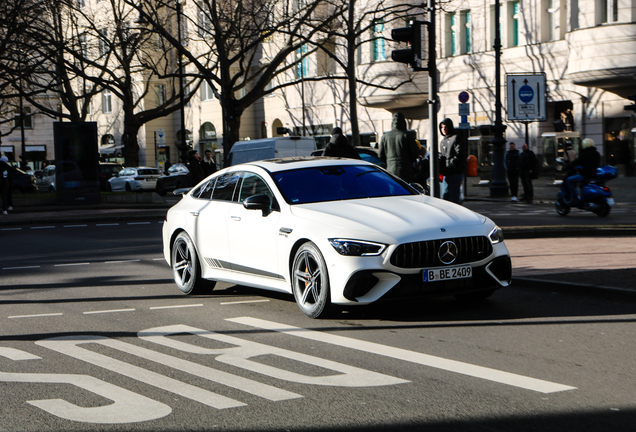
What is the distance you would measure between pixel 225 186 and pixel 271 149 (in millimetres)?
18491

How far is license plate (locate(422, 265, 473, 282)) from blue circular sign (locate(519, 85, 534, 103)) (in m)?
18.4

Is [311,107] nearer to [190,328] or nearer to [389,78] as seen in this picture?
[389,78]

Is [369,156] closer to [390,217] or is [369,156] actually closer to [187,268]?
[187,268]

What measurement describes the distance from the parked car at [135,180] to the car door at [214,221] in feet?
110

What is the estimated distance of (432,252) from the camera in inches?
311

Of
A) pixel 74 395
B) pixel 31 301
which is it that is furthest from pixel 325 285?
pixel 31 301

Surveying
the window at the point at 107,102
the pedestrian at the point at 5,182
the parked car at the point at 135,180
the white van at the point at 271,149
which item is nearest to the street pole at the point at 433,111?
the white van at the point at 271,149

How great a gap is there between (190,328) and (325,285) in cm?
121

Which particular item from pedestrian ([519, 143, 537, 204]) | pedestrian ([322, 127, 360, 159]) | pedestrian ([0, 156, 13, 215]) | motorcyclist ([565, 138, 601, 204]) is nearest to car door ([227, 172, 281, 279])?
pedestrian ([322, 127, 360, 159])

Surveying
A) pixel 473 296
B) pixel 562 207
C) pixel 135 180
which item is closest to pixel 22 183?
pixel 135 180

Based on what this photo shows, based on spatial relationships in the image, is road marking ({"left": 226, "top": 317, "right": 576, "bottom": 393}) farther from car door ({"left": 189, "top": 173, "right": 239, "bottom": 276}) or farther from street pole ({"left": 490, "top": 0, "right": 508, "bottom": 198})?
street pole ({"left": 490, "top": 0, "right": 508, "bottom": 198})

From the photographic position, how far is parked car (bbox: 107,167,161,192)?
43.2 metres

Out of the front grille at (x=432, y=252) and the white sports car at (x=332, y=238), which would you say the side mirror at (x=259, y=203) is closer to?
the white sports car at (x=332, y=238)

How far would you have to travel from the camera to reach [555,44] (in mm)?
35625
